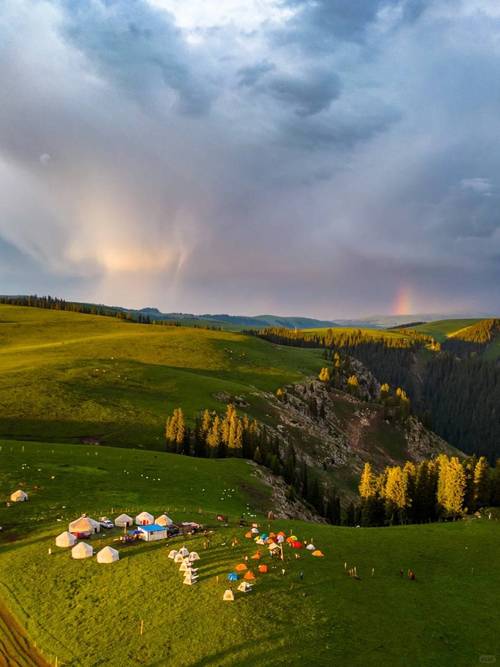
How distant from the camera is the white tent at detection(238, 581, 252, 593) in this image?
40094 millimetres

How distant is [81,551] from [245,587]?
18598mm

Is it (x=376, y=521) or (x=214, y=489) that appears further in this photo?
(x=376, y=521)

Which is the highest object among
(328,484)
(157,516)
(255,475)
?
(157,516)

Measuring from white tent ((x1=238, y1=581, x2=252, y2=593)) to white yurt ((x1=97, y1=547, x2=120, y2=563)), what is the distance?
1446cm

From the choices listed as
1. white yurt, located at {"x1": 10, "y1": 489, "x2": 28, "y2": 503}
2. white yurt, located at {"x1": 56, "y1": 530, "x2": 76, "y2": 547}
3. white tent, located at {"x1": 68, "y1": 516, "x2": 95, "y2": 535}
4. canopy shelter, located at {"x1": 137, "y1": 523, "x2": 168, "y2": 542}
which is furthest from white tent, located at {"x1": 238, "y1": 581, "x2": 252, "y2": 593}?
white yurt, located at {"x1": 10, "y1": 489, "x2": 28, "y2": 503}

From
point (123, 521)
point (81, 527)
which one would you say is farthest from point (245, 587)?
point (123, 521)

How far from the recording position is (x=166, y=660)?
31.8 meters

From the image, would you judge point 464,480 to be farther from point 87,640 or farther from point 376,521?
point 87,640

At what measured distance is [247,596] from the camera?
3956 cm

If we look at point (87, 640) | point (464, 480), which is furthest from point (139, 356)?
point (87, 640)

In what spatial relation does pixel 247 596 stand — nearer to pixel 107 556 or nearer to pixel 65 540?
pixel 107 556

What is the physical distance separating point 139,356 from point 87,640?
166734 millimetres

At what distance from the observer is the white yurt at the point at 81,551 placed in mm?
47281

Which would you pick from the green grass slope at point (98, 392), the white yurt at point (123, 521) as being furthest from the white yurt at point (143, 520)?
the green grass slope at point (98, 392)
